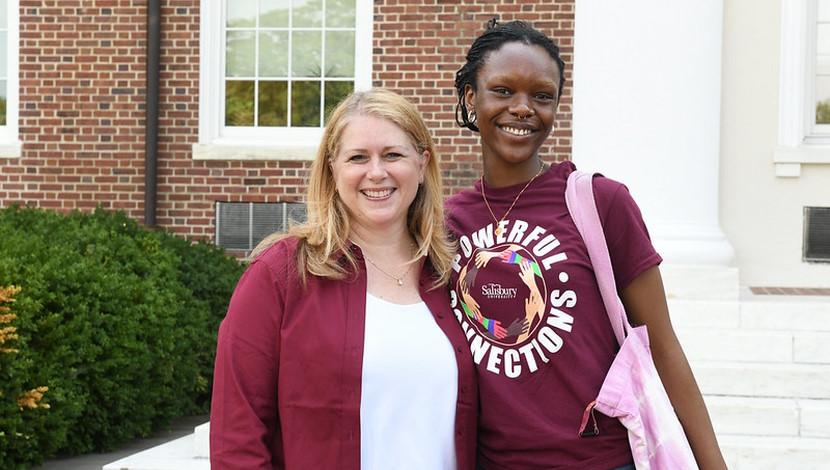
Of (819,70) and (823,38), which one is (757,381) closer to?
(819,70)

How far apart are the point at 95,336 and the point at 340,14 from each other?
4.60 metres

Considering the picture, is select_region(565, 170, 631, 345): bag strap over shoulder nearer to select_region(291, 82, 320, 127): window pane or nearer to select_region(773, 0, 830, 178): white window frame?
select_region(773, 0, 830, 178): white window frame

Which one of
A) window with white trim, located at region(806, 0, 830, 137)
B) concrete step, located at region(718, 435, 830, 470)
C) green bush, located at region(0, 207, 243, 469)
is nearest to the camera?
concrete step, located at region(718, 435, 830, 470)

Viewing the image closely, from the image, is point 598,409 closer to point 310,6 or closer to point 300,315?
point 300,315

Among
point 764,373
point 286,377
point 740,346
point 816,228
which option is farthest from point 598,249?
point 816,228

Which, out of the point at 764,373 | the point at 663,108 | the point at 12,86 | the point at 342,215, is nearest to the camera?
the point at 342,215

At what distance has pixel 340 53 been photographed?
33.7 ft

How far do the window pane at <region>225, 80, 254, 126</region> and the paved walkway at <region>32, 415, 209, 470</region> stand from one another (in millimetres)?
3390

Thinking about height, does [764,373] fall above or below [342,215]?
below

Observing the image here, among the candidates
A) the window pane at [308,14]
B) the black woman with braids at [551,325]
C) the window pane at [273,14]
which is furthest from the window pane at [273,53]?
the black woman with braids at [551,325]

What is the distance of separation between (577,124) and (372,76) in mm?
2826

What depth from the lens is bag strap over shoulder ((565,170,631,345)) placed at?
250 centimetres

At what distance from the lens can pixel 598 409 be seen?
8.05 feet

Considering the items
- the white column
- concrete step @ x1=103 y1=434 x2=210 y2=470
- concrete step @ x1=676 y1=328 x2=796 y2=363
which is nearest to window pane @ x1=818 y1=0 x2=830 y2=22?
the white column
